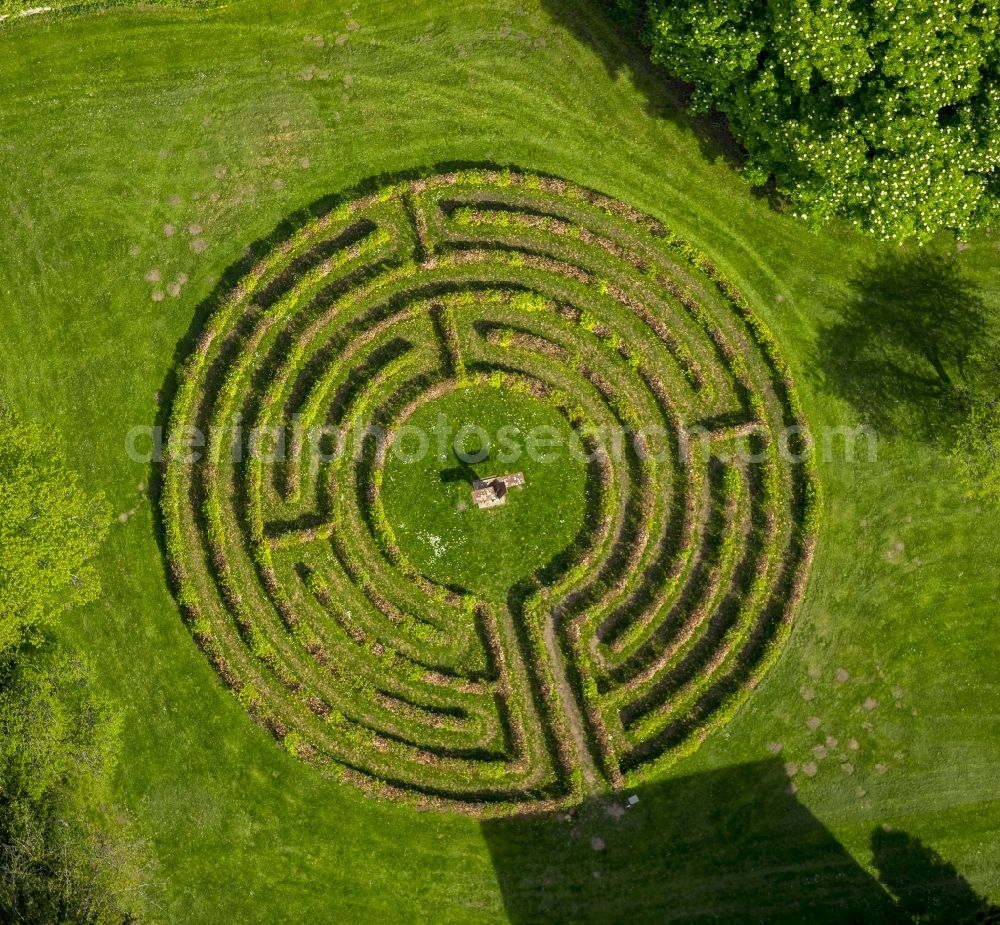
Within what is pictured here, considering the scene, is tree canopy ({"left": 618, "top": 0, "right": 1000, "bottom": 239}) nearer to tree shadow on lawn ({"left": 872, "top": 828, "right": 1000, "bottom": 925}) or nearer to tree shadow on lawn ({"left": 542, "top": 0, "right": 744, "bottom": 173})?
tree shadow on lawn ({"left": 542, "top": 0, "right": 744, "bottom": 173})

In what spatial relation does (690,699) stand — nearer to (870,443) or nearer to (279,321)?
(870,443)

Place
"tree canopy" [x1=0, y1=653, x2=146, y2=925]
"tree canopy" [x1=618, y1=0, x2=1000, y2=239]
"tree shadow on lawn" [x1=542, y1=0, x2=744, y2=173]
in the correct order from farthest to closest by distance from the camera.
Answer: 1. "tree shadow on lawn" [x1=542, y1=0, x2=744, y2=173]
2. "tree canopy" [x1=0, y1=653, x2=146, y2=925]
3. "tree canopy" [x1=618, y1=0, x2=1000, y2=239]

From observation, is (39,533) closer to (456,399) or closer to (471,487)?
(471,487)

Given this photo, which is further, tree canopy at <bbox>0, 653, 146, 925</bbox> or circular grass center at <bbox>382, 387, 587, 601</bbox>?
circular grass center at <bbox>382, 387, 587, 601</bbox>

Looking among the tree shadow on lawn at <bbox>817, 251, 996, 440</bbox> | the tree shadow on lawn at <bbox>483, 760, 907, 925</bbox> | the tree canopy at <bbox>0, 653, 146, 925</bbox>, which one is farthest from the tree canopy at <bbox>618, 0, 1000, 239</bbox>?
the tree canopy at <bbox>0, 653, 146, 925</bbox>

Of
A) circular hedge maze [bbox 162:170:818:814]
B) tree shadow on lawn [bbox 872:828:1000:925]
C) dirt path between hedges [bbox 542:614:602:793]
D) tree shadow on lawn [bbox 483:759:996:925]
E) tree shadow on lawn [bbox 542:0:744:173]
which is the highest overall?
tree shadow on lawn [bbox 542:0:744:173]

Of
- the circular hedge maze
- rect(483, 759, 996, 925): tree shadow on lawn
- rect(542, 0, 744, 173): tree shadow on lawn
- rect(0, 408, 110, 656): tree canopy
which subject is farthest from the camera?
rect(542, 0, 744, 173): tree shadow on lawn

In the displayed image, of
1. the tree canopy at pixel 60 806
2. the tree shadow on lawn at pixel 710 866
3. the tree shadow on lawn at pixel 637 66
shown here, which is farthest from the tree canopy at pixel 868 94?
the tree canopy at pixel 60 806

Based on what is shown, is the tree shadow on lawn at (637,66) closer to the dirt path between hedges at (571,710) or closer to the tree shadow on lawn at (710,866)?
the dirt path between hedges at (571,710)
